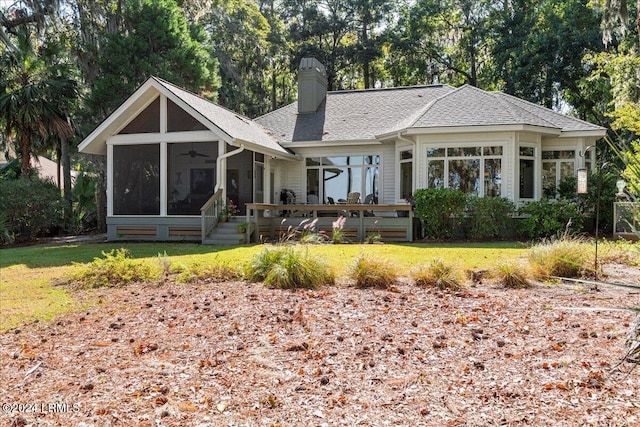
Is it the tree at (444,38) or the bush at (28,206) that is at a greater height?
the tree at (444,38)

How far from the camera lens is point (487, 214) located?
1249cm

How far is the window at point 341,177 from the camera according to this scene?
1628 cm

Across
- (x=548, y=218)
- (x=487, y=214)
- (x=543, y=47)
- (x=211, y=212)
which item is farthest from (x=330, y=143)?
(x=543, y=47)

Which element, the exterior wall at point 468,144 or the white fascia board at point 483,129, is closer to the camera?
the white fascia board at point 483,129

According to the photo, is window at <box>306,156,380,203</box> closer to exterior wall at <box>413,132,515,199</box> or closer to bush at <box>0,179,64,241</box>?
exterior wall at <box>413,132,515,199</box>

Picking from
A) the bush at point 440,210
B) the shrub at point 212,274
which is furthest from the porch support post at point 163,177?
the shrub at point 212,274

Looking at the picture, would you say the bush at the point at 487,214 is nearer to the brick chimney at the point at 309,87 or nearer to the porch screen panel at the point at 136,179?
the brick chimney at the point at 309,87

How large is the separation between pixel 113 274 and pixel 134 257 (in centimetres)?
320

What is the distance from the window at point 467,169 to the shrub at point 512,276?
768 cm

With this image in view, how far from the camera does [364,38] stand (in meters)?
29.0

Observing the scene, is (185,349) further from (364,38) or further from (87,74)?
(364,38)

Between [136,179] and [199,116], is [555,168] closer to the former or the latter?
[199,116]

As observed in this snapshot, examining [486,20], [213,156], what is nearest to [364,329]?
[213,156]

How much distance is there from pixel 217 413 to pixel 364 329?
174cm
